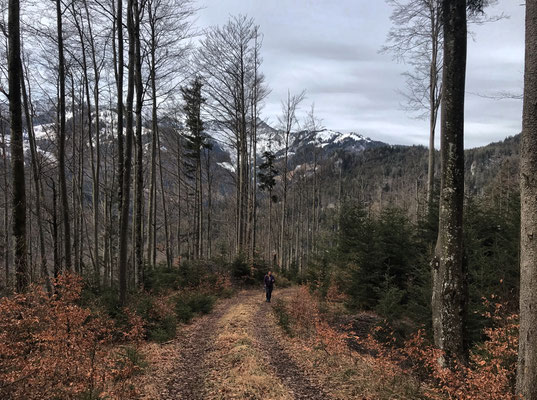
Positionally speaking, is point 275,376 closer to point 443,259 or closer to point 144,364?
point 144,364

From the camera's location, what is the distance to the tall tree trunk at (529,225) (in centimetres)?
374

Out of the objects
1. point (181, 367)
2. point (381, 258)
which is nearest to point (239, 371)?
point (181, 367)

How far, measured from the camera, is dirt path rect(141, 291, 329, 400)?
5.57m

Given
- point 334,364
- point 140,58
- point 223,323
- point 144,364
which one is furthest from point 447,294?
point 140,58

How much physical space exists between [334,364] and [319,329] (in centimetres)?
126

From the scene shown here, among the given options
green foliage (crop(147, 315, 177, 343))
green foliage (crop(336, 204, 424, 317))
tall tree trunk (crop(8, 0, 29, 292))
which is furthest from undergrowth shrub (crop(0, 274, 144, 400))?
green foliage (crop(336, 204, 424, 317))

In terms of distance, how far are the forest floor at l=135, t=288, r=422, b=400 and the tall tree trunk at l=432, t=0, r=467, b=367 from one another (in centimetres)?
155

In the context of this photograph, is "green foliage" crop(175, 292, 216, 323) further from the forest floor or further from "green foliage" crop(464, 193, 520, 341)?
"green foliage" crop(464, 193, 520, 341)

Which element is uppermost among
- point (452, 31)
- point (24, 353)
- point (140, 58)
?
point (140, 58)

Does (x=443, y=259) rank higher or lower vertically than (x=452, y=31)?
lower

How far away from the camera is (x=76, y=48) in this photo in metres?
14.0

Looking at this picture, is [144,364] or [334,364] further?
[334,364]

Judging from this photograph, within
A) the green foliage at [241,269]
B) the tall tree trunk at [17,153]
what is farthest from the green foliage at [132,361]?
the green foliage at [241,269]

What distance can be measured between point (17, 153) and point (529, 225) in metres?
9.73
